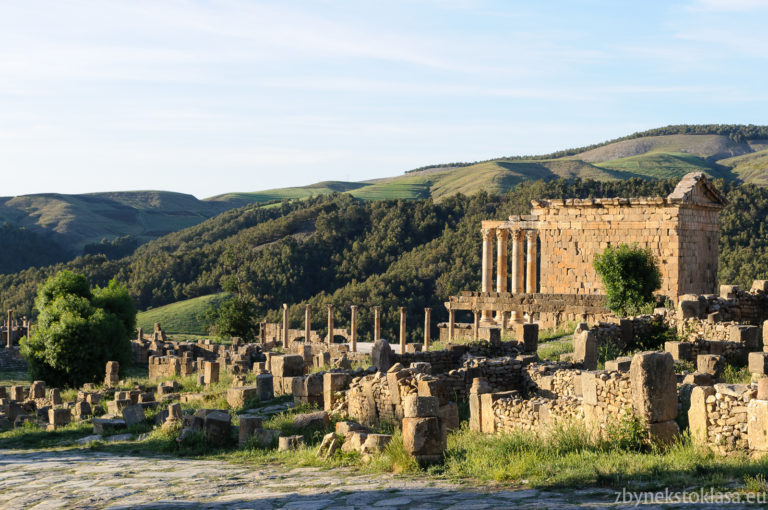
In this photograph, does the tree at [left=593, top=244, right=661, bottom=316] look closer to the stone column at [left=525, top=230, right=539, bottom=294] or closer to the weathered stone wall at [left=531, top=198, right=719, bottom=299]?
the weathered stone wall at [left=531, top=198, right=719, bottom=299]

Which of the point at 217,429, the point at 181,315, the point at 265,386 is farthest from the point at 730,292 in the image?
the point at 181,315

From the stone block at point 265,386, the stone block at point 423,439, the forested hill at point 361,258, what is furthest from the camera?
the forested hill at point 361,258

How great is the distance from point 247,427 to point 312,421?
100cm

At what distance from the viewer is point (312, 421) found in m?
14.1

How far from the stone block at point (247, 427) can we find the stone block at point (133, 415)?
408 cm

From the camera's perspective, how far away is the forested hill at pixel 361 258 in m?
64.7

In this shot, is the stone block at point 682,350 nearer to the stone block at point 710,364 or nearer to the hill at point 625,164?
the stone block at point 710,364

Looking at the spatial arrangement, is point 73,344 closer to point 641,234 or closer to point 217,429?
point 217,429

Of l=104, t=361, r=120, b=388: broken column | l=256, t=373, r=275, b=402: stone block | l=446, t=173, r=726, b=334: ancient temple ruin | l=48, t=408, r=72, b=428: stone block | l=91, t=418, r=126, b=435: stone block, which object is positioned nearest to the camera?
l=91, t=418, r=126, b=435: stone block

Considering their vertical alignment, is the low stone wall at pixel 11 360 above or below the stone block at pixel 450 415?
below

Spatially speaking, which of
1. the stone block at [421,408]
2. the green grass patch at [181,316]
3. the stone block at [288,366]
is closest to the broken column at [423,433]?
the stone block at [421,408]

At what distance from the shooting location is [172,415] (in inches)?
643

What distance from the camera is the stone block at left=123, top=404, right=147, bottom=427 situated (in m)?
17.3

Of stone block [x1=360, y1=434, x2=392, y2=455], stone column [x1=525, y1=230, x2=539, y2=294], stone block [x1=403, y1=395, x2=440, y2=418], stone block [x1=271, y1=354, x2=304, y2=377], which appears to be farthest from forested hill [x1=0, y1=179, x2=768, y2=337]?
stone block [x1=403, y1=395, x2=440, y2=418]
